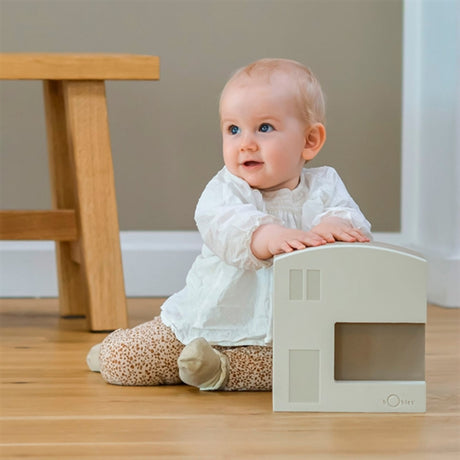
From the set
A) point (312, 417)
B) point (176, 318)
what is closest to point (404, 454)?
point (312, 417)

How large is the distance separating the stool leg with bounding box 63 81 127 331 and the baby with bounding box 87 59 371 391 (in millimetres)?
403

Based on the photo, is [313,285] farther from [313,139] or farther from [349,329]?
[313,139]

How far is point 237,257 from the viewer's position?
3.64 ft

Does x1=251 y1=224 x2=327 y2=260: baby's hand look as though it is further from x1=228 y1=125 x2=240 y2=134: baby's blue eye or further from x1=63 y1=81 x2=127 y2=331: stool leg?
x1=63 y1=81 x2=127 y2=331: stool leg

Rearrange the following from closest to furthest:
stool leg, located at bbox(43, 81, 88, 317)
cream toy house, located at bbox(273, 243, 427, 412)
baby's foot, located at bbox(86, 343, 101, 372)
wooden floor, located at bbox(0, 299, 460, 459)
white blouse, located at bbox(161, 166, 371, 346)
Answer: wooden floor, located at bbox(0, 299, 460, 459) < cream toy house, located at bbox(273, 243, 427, 412) < white blouse, located at bbox(161, 166, 371, 346) < baby's foot, located at bbox(86, 343, 101, 372) < stool leg, located at bbox(43, 81, 88, 317)

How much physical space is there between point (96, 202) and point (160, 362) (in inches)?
19.7

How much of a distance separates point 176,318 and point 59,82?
30.1 inches

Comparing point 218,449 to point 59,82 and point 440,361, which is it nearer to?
point 440,361

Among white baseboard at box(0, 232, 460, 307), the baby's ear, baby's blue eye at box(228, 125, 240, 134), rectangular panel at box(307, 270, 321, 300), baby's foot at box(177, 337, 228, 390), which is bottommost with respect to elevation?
white baseboard at box(0, 232, 460, 307)

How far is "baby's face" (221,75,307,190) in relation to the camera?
116 centimetres

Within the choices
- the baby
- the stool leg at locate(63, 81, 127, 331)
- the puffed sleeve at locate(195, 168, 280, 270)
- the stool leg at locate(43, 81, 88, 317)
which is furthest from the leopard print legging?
the stool leg at locate(43, 81, 88, 317)

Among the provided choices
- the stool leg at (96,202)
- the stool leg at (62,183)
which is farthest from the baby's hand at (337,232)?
the stool leg at (62,183)

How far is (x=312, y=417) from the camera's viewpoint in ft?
3.29

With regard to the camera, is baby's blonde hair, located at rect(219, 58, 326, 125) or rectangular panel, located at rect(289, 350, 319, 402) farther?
baby's blonde hair, located at rect(219, 58, 326, 125)
